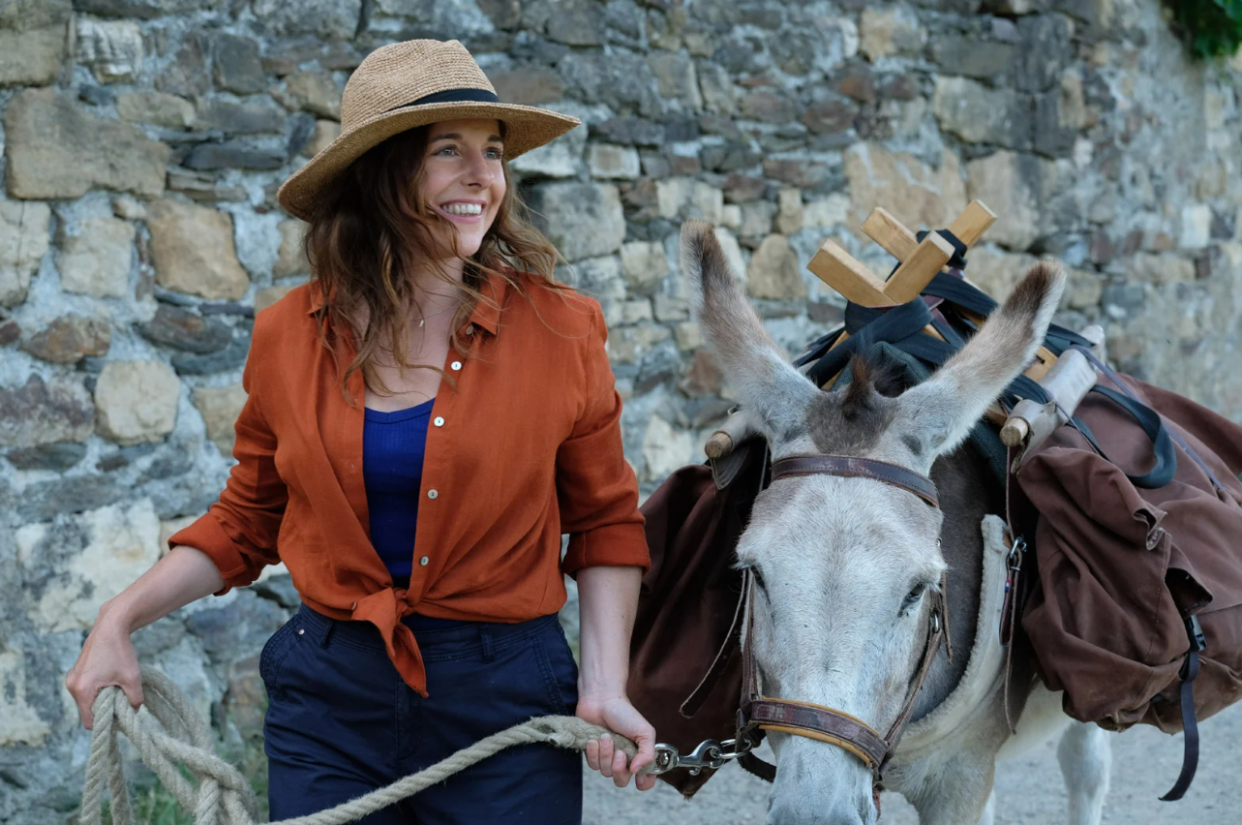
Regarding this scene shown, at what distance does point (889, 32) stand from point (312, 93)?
284 cm

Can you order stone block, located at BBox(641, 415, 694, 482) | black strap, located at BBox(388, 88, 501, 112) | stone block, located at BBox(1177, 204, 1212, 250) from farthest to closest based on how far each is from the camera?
stone block, located at BBox(1177, 204, 1212, 250) < stone block, located at BBox(641, 415, 694, 482) < black strap, located at BBox(388, 88, 501, 112)

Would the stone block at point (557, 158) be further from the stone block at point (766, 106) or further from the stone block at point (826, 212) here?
the stone block at point (826, 212)

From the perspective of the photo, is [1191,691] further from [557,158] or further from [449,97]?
[557,158]

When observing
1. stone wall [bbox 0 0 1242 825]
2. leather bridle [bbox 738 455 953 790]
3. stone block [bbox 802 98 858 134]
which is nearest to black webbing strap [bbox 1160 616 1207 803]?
leather bridle [bbox 738 455 953 790]

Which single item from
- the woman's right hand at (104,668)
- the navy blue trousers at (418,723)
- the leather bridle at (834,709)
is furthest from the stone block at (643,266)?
the woman's right hand at (104,668)

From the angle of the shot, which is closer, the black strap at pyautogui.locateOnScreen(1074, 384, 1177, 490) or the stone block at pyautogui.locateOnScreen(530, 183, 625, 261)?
the black strap at pyautogui.locateOnScreen(1074, 384, 1177, 490)

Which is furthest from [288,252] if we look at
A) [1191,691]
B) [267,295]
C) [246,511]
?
[1191,691]

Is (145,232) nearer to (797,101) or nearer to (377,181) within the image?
(377,181)

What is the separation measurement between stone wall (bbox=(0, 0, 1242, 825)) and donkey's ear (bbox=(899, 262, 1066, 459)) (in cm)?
240

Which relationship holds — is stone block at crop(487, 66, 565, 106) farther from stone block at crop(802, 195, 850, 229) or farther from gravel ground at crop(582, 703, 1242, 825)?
gravel ground at crop(582, 703, 1242, 825)

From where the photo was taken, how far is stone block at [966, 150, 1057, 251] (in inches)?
231

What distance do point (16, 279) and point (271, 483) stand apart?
1.58 meters

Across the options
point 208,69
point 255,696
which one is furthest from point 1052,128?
point 255,696

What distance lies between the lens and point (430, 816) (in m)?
1.92
